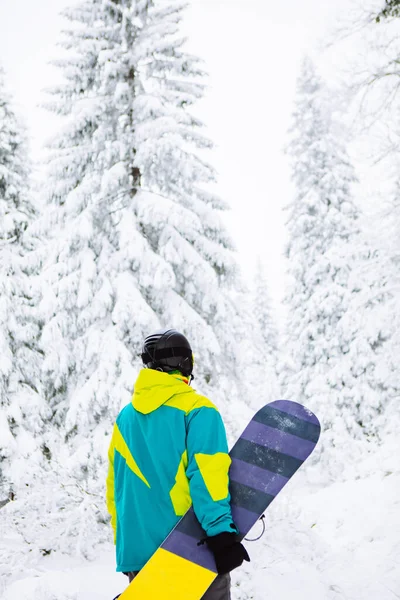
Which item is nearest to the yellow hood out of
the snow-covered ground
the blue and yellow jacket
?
the blue and yellow jacket

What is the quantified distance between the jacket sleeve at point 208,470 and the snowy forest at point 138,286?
3.03 meters

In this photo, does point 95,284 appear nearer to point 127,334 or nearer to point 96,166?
point 127,334

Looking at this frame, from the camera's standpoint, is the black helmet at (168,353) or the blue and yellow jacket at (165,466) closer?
the blue and yellow jacket at (165,466)

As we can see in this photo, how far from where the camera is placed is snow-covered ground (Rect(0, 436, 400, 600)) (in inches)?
184

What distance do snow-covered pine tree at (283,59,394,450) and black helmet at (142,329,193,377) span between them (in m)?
11.4

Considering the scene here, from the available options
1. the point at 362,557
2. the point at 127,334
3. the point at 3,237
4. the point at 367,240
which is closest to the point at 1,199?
the point at 3,237

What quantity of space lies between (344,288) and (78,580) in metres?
12.8

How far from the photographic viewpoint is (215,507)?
2.48 m

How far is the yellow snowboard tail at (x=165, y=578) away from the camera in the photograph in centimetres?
268

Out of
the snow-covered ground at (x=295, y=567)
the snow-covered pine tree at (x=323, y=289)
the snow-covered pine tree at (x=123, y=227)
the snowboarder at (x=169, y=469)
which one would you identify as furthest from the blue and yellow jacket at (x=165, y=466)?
the snow-covered pine tree at (x=323, y=289)

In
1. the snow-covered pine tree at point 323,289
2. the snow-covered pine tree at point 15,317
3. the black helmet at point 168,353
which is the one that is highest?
the snow-covered pine tree at point 323,289

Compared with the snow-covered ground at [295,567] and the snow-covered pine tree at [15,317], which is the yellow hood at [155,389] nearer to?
the snow-covered ground at [295,567]

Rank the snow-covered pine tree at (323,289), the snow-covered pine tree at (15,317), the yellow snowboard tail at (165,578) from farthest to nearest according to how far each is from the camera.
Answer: the snow-covered pine tree at (323,289), the snow-covered pine tree at (15,317), the yellow snowboard tail at (165,578)

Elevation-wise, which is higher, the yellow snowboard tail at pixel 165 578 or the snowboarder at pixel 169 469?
the snowboarder at pixel 169 469
